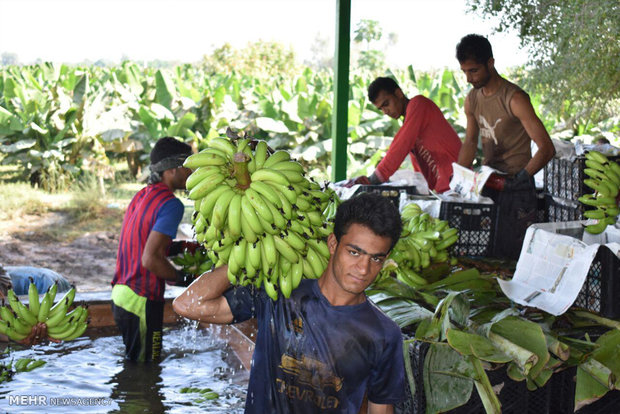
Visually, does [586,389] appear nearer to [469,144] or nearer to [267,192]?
[267,192]

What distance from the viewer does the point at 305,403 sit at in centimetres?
222

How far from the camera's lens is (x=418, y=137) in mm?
5469

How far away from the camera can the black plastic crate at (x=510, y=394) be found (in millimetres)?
2476

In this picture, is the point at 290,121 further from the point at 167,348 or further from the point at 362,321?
the point at 362,321

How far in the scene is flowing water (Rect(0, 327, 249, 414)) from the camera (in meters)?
4.11

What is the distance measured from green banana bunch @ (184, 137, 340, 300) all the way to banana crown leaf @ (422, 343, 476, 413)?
0.70 metres

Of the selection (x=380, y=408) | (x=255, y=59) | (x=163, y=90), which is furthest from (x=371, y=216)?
(x=255, y=59)

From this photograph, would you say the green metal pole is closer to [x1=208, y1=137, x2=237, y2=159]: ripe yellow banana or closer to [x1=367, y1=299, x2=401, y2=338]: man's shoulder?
[x1=367, y1=299, x2=401, y2=338]: man's shoulder

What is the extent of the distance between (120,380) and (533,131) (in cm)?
340

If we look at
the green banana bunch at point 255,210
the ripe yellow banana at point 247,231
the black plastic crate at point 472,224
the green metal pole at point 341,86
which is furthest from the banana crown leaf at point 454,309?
the green metal pole at point 341,86

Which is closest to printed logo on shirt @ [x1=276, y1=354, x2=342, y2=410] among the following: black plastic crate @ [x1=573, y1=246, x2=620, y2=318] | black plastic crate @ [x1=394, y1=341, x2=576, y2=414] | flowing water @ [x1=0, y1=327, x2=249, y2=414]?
black plastic crate @ [x1=394, y1=341, x2=576, y2=414]

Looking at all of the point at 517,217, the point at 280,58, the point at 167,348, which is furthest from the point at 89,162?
the point at 280,58

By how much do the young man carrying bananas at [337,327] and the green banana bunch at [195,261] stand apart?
117cm

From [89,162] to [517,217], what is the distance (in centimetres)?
1071
